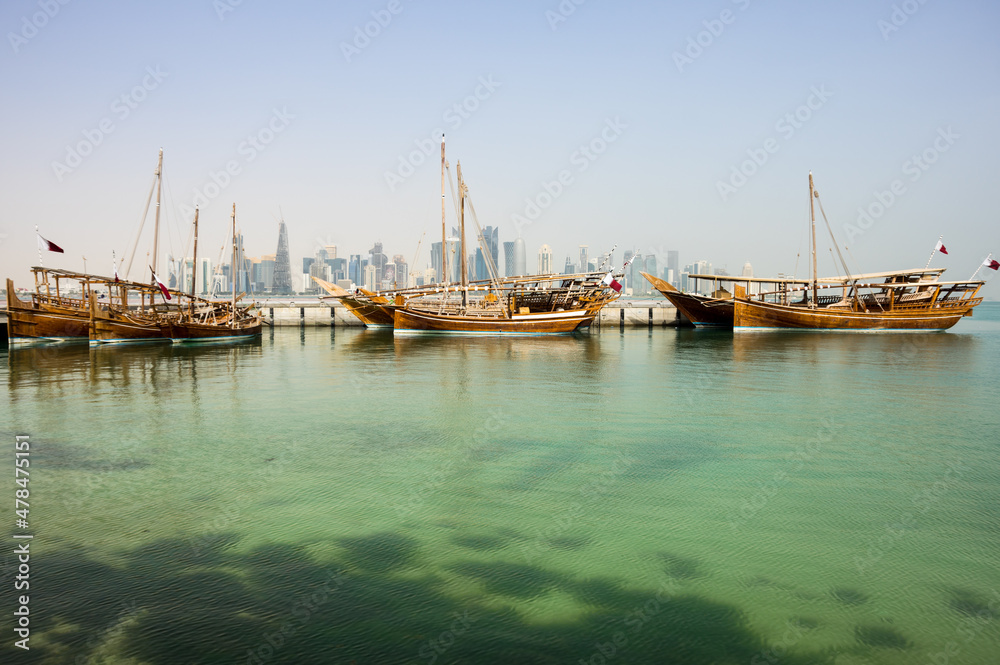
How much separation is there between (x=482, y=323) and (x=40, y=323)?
31158mm

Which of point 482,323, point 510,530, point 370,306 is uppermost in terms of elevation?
point 370,306

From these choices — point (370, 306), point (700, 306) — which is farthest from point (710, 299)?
point (370, 306)

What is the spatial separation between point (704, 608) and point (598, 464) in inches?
197

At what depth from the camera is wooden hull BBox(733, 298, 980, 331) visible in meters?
54.8

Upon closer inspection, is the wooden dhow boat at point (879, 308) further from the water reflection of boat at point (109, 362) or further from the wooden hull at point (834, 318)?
the water reflection of boat at point (109, 362)

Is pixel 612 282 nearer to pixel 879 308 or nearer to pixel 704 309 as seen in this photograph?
pixel 704 309

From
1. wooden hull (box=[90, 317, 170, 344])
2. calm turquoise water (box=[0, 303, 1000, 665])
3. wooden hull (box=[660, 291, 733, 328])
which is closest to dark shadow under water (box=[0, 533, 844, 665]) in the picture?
calm turquoise water (box=[0, 303, 1000, 665])

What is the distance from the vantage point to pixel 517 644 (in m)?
5.04

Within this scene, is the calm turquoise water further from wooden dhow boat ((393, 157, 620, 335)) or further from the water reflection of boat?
wooden dhow boat ((393, 157, 620, 335))

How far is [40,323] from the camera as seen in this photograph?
38656 mm

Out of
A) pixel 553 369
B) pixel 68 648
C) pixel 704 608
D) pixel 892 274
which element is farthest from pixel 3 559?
pixel 892 274

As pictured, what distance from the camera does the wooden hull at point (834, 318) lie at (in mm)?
54781

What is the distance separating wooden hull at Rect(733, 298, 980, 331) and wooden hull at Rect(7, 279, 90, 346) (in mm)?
52802

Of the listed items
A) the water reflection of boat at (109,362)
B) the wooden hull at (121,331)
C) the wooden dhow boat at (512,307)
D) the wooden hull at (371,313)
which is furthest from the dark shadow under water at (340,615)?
the wooden hull at (371,313)
